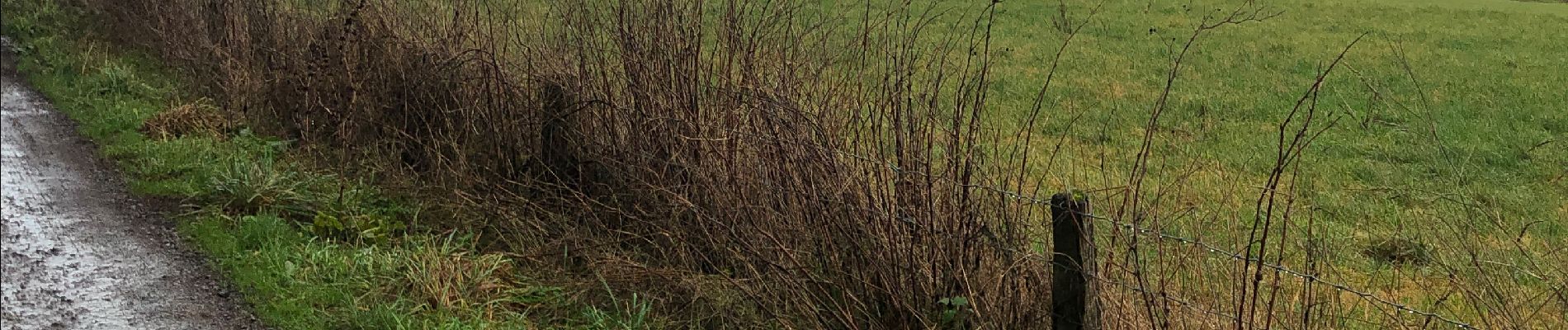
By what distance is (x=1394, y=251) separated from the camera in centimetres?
687

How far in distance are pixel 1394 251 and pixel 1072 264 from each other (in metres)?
3.78

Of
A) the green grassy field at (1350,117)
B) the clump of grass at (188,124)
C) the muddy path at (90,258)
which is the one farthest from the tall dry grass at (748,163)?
the muddy path at (90,258)

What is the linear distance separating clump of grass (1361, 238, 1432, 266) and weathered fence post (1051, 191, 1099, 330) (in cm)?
283

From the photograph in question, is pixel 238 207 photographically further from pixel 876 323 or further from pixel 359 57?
pixel 876 323

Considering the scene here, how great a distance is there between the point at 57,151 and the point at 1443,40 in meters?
13.9

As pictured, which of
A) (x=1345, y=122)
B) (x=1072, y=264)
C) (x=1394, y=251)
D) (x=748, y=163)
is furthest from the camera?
(x=1345, y=122)

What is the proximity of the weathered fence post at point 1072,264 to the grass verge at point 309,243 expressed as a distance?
1911 millimetres

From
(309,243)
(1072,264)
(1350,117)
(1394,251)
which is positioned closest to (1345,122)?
(1350,117)

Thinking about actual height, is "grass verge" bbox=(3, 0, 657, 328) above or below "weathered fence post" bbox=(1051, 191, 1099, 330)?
below

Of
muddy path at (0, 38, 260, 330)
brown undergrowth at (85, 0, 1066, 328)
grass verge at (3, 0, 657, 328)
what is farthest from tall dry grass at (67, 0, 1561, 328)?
muddy path at (0, 38, 260, 330)

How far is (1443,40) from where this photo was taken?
15062 millimetres

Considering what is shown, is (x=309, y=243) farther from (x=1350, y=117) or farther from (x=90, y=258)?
(x=1350, y=117)

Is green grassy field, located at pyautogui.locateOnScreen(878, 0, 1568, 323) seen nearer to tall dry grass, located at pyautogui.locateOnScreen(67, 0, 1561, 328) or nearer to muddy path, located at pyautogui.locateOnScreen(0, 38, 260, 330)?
tall dry grass, located at pyautogui.locateOnScreen(67, 0, 1561, 328)

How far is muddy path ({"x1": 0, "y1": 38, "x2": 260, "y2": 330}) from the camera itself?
5.52m
